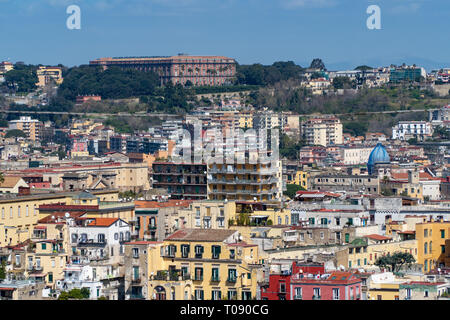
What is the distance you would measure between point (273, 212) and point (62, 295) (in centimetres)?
620

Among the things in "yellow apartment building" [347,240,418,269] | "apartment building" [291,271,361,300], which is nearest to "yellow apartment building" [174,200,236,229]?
"yellow apartment building" [347,240,418,269]

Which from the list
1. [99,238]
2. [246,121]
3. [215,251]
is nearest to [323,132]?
[246,121]

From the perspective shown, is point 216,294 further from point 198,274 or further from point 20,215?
point 20,215

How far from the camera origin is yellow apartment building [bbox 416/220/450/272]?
15555mm

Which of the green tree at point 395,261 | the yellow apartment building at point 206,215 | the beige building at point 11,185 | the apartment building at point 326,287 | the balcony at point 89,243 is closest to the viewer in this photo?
the apartment building at point 326,287

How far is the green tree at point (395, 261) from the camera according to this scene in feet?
44.5

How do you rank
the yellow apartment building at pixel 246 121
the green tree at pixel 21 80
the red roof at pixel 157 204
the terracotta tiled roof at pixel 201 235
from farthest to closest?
the green tree at pixel 21 80 < the yellow apartment building at pixel 246 121 < the red roof at pixel 157 204 < the terracotta tiled roof at pixel 201 235

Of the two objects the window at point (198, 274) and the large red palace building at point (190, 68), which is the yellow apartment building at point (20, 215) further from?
the large red palace building at point (190, 68)

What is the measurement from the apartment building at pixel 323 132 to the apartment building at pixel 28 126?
16984 mm

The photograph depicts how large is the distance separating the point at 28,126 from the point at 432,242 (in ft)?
190

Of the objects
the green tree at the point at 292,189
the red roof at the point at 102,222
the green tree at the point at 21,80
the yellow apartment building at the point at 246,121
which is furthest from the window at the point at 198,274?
the green tree at the point at 21,80

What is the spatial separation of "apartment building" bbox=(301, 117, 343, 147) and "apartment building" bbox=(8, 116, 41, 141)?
16984 mm

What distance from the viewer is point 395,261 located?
14.0 m
